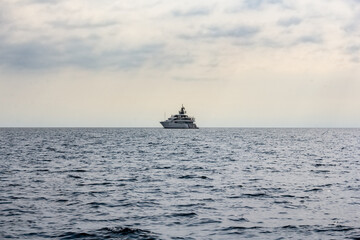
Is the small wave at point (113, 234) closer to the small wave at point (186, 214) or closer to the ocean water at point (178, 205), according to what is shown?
the ocean water at point (178, 205)

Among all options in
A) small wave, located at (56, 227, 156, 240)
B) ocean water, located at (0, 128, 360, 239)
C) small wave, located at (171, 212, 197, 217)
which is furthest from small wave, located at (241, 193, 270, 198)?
small wave, located at (56, 227, 156, 240)

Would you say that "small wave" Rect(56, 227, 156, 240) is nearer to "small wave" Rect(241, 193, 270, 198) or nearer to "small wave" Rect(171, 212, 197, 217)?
"small wave" Rect(171, 212, 197, 217)

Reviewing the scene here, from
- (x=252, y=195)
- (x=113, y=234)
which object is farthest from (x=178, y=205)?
(x=113, y=234)

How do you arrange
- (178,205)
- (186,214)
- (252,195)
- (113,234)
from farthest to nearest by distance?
(252,195), (178,205), (186,214), (113,234)

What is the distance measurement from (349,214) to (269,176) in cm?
1344

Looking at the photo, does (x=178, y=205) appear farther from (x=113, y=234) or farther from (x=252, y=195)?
(x=113, y=234)

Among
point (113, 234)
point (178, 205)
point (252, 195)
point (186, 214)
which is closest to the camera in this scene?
point (113, 234)

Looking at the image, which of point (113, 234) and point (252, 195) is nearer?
point (113, 234)

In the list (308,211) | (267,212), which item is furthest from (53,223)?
(308,211)

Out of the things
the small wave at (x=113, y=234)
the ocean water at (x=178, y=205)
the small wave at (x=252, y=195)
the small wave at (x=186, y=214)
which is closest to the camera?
the small wave at (x=113, y=234)

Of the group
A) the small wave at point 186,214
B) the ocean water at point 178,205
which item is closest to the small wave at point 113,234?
the ocean water at point 178,205

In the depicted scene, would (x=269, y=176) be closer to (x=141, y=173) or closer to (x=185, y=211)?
(x=141, y=173)

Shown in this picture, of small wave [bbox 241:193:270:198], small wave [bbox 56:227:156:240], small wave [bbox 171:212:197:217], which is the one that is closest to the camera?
small wave [bbox 56:227:156:240]

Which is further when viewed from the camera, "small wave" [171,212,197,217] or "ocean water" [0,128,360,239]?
"small wave" [171,212,197,217]
